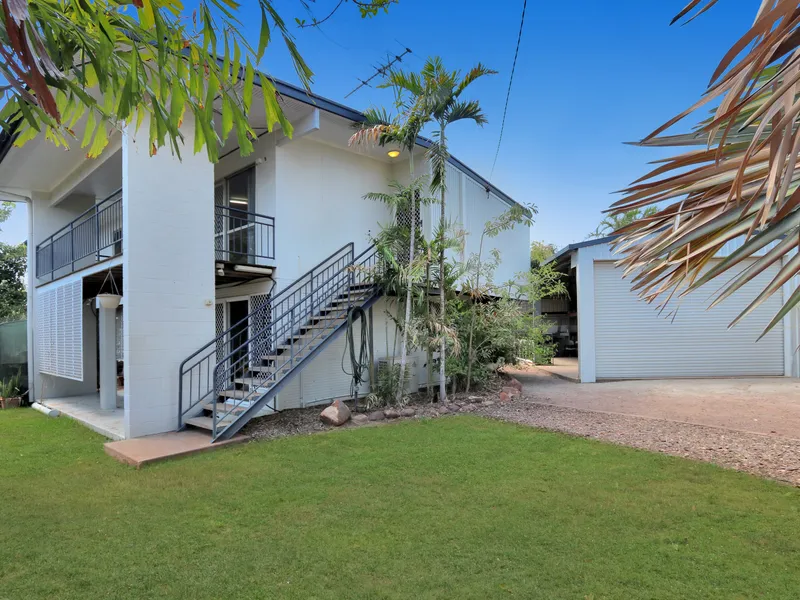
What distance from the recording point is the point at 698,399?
793cm

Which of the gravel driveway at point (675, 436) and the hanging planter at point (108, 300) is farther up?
the hanging planter at point (108, 300)

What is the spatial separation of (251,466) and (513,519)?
2.92 meters

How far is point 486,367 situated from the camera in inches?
358

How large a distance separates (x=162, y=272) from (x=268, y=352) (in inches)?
85.4

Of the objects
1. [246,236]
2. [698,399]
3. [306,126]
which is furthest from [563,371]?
[306,126]

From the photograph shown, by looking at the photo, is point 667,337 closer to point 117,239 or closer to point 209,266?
point 209,266

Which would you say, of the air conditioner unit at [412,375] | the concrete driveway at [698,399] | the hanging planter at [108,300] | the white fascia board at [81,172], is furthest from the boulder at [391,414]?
the white fascia board at [81,172]

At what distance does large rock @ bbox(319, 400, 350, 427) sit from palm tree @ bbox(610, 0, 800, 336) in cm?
485

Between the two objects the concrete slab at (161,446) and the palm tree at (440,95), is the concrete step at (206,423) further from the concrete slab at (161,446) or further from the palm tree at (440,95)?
the palm tree at (440,95)

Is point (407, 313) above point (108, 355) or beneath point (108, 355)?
above

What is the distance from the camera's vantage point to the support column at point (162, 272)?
20.5 feet

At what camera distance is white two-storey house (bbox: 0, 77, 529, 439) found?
6418 mm

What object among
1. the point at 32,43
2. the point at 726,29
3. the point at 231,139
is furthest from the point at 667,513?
the point at 231,139

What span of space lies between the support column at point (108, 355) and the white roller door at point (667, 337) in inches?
389
